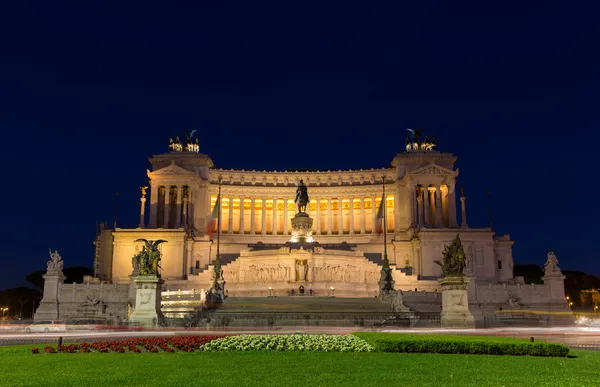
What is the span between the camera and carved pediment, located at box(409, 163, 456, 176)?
334 ft

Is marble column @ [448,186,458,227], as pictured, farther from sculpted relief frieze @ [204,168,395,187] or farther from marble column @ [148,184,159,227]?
marble column @ [148,184,159,227]

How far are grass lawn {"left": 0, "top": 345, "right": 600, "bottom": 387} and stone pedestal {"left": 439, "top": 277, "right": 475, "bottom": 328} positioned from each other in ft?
51.3

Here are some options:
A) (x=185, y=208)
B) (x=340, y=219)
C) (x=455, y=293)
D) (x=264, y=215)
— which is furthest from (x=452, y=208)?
(x=455, y=293)

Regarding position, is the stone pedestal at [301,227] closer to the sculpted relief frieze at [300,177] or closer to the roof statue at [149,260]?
the sculpted relief frieze at [300,177]

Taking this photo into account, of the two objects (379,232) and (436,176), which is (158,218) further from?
(436,176)

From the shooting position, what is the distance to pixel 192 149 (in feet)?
368

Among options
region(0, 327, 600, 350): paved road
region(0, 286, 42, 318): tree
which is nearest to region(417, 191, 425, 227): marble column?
region(0, 327, 600, 350): paved road

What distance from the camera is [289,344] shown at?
71.7 feet

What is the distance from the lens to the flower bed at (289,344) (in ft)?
68.9

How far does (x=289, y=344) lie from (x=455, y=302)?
17.7 metres

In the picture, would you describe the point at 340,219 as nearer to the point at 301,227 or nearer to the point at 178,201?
the point at 301,227

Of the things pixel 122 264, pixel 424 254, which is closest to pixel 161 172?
pixel 122 264

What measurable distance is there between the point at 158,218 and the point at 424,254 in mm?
46873

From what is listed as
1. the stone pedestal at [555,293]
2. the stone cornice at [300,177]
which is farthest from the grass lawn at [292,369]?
the stone cornice at [300,177]
